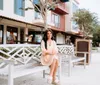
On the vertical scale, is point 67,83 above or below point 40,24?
below

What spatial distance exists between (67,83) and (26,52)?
6.75 feet

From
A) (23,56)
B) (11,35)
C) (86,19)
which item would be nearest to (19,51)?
(23,56)

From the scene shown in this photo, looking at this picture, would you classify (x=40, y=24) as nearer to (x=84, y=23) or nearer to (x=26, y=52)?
(x=84, y=23)

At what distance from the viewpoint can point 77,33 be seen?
123 feet

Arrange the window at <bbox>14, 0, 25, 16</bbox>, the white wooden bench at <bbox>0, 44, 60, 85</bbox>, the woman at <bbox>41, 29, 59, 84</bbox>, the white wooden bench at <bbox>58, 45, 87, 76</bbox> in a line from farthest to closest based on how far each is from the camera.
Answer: the window at <bbox>14, 0, 25, 16</bbox> < the white wooden bench at <bbox>58, 45, 87, 76</bbox> < the woman at <bbox>41, 29, 59, 84</bbox> < the white wooden bench at <bbox>0, 44, 60, 85</bbox>

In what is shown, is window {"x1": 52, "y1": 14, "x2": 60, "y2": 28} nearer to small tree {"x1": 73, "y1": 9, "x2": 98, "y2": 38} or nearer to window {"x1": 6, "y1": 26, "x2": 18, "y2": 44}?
small tree {"x1": 73, "y1": 9, "x2": 98, "y2": 38}

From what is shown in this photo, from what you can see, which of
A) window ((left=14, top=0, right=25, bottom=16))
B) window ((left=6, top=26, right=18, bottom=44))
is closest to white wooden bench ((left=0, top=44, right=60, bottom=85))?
window ((left=6, top=26, right=18, bottom=44))

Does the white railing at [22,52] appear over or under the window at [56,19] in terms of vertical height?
under

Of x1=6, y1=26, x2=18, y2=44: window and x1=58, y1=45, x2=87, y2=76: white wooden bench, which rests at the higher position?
x1=6, y1=26, x2=18, y2=44: window

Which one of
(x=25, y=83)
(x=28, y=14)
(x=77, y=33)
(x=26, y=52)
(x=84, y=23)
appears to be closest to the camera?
(x=25, y=83)

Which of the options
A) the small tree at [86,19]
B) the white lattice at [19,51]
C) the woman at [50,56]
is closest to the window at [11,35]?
the white lattice at [19,51]

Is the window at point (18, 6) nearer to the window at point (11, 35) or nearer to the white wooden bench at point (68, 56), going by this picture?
the window at point (11, 35)

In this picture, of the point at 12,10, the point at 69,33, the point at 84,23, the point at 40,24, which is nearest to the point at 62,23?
the point at 69,33

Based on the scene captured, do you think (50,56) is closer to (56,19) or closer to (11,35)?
(11,35)
